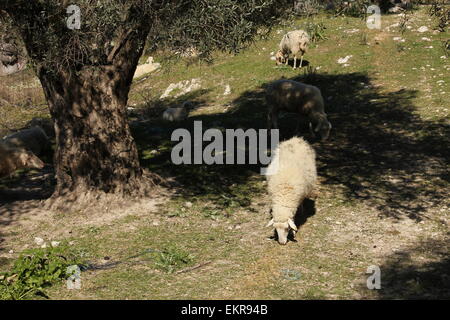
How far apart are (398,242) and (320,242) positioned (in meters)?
1.35

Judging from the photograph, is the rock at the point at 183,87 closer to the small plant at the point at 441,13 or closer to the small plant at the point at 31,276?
the small plant at the point at 441,13

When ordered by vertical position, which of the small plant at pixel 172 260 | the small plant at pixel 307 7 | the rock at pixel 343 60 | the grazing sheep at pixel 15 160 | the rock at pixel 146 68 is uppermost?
the small plant at pixel 307 7

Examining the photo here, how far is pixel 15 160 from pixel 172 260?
7.55 meters

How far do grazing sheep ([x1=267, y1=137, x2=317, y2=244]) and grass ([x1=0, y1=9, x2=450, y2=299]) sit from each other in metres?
0.47

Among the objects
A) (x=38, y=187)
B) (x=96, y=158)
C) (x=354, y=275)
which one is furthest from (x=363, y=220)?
(x=38, y=187)

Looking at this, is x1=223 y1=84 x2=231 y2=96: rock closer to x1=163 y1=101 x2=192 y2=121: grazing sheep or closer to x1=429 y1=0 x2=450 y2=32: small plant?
x1=163 y1=101 x2=192 y2=121: grazing sheep

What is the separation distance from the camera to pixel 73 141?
10.7 meters

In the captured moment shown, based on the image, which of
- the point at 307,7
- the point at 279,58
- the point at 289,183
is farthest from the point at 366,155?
the point at 279,58

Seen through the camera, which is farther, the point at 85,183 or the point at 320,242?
the point at 85,183

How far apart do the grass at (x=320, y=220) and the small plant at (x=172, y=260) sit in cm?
2

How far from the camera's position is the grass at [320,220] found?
23.6ft

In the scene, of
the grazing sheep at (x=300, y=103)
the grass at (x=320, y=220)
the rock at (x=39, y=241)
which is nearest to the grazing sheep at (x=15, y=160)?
the grass at (x=320, y=220)

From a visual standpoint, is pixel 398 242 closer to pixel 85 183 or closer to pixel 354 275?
pixel 354 275

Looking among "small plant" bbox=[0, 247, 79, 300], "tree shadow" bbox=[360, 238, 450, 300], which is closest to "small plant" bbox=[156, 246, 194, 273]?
"small plant" bbox=[0, 247, 79, 300]
